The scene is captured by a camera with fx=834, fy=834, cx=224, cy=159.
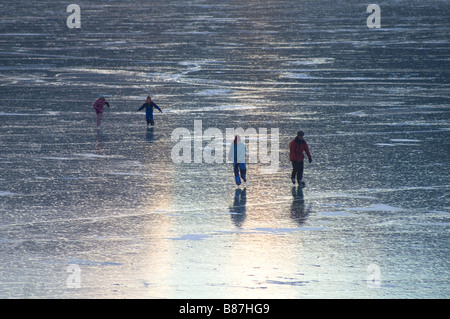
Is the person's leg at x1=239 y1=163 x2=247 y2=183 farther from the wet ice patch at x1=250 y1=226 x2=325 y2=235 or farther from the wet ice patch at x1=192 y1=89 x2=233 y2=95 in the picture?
the wet ice patch at x1=192 y1=89 x2=233 y2=95

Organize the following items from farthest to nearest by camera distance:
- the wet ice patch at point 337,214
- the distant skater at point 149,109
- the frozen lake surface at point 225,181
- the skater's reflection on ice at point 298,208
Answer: the distant skater at point 149,109, the wet ice patch at point 337,214, the skater's reflection on ice at point 298,208, the frozen lake surface at point 225,181

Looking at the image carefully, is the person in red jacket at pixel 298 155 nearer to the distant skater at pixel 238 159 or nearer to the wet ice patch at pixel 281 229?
the distant skater at pixel 238 159

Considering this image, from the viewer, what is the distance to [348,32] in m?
52.9

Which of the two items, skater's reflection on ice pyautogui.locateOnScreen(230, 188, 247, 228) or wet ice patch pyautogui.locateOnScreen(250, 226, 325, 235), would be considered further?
skater's reflection on ice pyautogui.locateOnScreen(230, 188, 247, 228)

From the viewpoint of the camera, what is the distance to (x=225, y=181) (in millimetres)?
16281

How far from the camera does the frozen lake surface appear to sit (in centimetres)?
1024

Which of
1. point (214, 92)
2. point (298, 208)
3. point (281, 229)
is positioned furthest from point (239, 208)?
point (214, 92)

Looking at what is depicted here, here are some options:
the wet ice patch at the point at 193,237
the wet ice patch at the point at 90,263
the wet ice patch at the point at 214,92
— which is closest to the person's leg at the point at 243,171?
the wet ice patch at the point at 193,237

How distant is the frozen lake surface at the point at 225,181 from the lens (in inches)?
403

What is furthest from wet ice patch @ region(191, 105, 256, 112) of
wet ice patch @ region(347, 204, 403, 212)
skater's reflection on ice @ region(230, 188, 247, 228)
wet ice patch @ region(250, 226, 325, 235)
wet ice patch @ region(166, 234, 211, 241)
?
wet ice patch @ region(166, 234, 211, 241)

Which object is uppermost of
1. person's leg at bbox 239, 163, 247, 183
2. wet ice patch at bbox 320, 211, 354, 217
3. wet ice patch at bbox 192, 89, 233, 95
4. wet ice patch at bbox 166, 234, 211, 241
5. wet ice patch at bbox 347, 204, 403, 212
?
wet ice patch at bbox 192, 89, 233, 95

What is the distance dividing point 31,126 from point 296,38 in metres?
29.8
